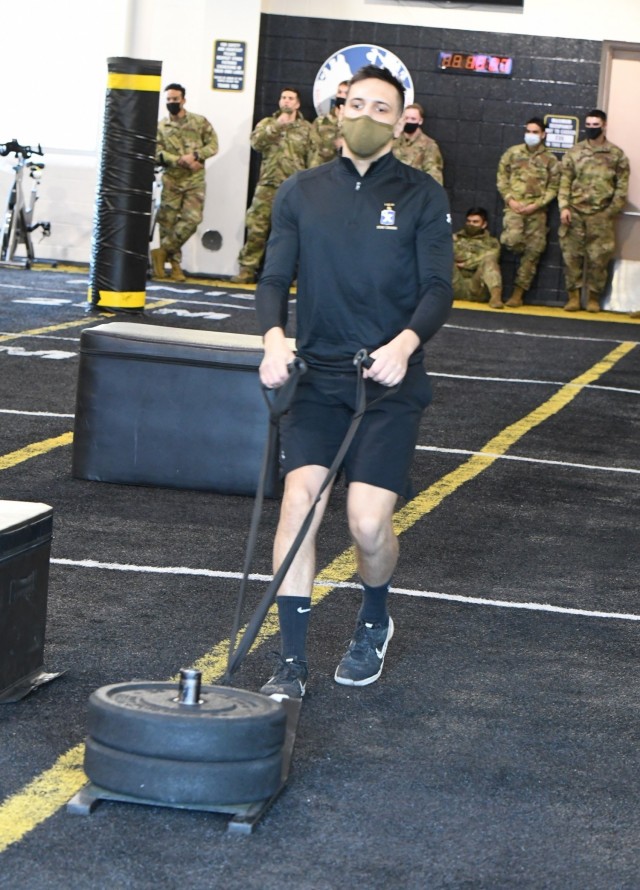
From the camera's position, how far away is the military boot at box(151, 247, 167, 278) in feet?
61.4

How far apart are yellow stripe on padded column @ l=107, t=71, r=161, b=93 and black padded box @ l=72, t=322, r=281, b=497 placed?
21.8 ft

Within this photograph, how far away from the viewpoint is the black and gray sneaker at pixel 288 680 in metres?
4.21

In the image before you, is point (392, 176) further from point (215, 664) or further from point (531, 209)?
point (531, 209)

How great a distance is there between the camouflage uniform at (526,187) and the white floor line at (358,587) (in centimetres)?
1302

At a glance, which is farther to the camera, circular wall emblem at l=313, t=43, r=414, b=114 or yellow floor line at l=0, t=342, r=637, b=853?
circular wall emblem at l=313, t=43, r=414, b=114

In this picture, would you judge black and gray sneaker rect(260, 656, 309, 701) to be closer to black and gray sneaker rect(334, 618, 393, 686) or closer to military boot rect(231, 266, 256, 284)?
black and gray sneaker rect(334, 618, 393, 686)

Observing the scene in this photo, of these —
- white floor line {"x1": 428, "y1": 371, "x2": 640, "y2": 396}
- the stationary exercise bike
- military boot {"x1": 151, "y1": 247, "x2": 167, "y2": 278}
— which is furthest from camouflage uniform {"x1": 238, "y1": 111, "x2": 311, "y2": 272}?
white floor line {"x1": 428, "y1": 371, "x2": 640, "y2": 396}

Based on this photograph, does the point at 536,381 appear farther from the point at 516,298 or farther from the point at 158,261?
the point at 158,261

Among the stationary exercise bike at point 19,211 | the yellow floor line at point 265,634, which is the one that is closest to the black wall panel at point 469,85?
the stationary exercise bike at point 19,211

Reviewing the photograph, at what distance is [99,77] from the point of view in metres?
19.4

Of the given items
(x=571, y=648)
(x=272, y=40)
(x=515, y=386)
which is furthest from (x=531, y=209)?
(x=571, y=648)

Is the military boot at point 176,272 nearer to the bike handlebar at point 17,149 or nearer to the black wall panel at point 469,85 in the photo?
the black wall panel at point 469,85

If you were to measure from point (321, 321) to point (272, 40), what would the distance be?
15.2 metres

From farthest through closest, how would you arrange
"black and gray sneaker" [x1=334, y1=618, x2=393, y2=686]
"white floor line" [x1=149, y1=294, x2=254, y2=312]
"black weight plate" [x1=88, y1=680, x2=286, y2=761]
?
"white floor line" [x1=149, y1=294, x2=254, y2=312], "black and gray sneaker" [x1=334, y1=618, x2=393, y2=686], "black weight plate" [x1=88, y1=680, x2=286, y2=761]
